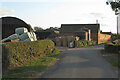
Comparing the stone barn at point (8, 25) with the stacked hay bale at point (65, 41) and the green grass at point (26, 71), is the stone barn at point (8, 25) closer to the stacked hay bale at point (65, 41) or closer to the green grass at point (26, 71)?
the stacked hay bale at point (65, 41)

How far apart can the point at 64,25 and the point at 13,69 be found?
50318 millimetres

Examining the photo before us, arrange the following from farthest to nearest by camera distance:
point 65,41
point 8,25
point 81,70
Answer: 1. point 8,25
2. point 65,41
3. point 81,70

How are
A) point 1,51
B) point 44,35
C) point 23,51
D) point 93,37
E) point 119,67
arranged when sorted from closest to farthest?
point 1,51 < point 119,67 < point 23,51 < point 44,35 < point 93,37

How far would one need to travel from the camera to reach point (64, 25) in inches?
2377

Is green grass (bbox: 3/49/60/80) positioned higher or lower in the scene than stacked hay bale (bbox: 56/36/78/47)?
lower

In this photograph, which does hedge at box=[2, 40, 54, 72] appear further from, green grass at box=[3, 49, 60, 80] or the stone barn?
the stone barn

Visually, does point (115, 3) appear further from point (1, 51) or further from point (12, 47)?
point (1, 51)

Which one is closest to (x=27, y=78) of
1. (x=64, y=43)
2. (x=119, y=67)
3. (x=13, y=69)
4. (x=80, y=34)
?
(x=13, y=69)

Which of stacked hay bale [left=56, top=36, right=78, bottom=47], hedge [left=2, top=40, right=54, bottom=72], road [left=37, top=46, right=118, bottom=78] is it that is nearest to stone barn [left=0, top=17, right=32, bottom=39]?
stacked hay bale [left=56, top=36, right=78, bottom=47]

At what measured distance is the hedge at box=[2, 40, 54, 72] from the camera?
8236 millimetres

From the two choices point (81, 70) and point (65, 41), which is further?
point (65, 41)

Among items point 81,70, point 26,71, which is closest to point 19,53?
point 26,71

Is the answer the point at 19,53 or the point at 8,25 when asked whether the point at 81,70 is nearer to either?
the point at 19,53

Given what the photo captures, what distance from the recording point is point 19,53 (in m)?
12.1
